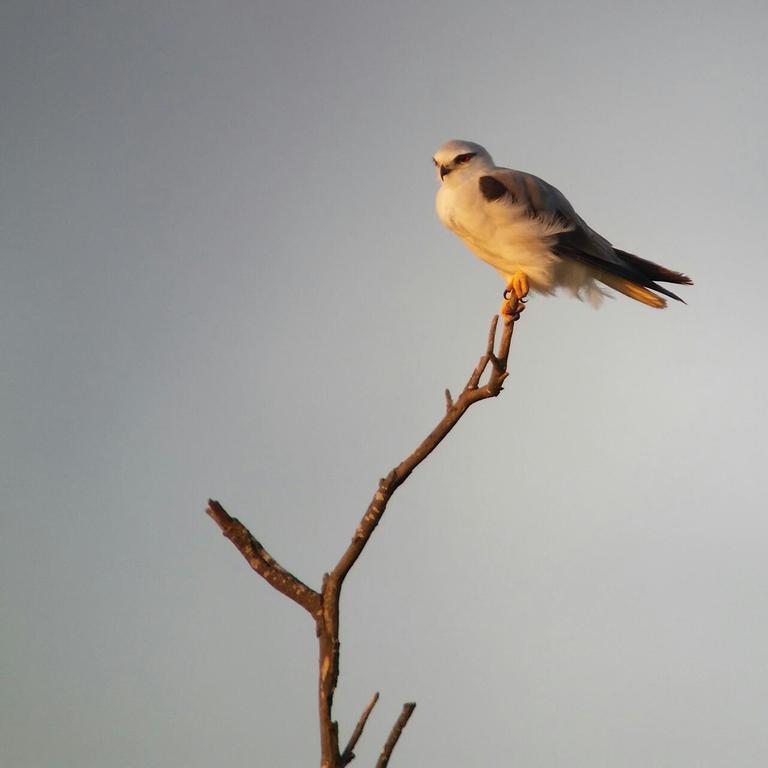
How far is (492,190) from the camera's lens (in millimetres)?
4414

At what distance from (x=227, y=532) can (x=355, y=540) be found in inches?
11.7

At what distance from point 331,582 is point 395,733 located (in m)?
0.33

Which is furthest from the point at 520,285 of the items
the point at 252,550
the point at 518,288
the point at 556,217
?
the point at 252,550

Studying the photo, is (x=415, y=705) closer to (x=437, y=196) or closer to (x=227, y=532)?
(x=227, y=532)

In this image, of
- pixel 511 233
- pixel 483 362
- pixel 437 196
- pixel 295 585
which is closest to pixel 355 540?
pixel 295 585

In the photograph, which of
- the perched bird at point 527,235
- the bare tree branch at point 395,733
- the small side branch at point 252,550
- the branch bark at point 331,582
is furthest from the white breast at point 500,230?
the bare tree branch at point 395,733

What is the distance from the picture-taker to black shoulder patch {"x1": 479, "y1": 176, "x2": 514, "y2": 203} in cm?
440

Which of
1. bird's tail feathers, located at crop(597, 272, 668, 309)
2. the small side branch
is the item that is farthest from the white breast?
the small side branch

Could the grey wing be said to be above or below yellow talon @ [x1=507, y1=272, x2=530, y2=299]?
above

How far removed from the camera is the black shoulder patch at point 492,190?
440 cm

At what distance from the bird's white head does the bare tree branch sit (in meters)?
3.19

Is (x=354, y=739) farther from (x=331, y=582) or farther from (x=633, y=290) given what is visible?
(x=633, y=290)

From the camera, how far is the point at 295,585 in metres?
2.06

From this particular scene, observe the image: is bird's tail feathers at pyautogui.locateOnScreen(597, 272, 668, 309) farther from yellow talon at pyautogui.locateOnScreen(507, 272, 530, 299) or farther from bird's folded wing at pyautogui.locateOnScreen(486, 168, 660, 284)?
yellow talon at pyautogui.locateOnScreen(507, 272, 530, 299)
